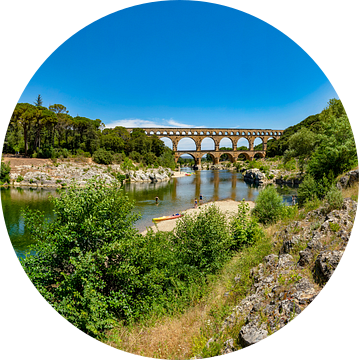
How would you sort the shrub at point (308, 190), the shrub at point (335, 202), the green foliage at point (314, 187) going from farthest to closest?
the shrub at point (308, 190) < the green foliage at point (314, 187) < the shrub at point (335, 202)

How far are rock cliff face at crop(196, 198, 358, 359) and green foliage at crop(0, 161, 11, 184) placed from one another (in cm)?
2715

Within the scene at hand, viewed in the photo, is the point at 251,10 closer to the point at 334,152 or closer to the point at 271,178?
the point at 334,152

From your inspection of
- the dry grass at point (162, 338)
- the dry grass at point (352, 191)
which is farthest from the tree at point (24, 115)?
the dry grass at point (352, 191)

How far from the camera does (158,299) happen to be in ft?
17.0

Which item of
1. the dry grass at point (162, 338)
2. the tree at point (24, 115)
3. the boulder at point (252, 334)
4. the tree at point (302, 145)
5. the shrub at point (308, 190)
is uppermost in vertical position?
the tree at point (24, 115)

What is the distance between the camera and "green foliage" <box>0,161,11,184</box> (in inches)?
893

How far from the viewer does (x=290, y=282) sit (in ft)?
12.4

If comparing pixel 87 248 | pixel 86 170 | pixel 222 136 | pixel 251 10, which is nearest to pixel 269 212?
pixel 87 248

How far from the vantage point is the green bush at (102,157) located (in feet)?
122

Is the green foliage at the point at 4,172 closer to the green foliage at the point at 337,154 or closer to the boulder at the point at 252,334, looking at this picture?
the boulder at the point at 252,334

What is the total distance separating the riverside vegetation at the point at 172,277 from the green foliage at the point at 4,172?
2340 centimetres

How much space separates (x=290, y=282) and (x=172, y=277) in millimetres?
2897

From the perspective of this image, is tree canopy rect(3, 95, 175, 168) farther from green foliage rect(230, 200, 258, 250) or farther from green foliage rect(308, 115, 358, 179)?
green foliage rect(308, 115, 358, 179)

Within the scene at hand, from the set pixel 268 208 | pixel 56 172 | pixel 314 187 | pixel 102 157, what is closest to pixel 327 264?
pixel 268 208
